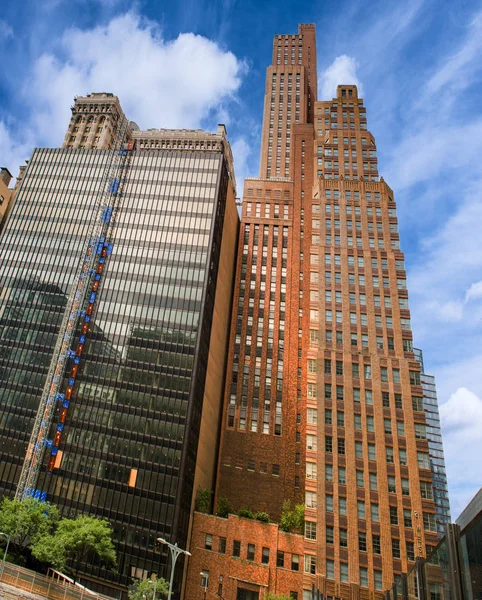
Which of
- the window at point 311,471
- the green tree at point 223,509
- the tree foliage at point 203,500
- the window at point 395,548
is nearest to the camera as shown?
the window at point 395,548

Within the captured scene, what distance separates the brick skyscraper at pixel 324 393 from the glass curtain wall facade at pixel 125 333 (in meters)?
10.3

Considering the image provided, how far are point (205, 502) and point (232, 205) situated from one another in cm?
6797

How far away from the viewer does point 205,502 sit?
74.6m

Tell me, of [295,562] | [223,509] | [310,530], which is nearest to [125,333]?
[223,509]

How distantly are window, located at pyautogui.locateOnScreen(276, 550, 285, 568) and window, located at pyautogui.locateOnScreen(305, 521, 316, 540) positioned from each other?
31.2 feet

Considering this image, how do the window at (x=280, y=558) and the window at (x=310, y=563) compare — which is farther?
the window at (x=280, y=558)

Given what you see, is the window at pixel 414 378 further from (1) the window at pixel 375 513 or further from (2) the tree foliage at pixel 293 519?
(2) the tree foliage at pixel 293 519

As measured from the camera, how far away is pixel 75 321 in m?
86.5

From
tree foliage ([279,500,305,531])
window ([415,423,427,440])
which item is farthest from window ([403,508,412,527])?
tree foliage ([279,500,305,531])

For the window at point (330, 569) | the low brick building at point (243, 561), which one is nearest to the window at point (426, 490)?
the window at point (330, 569)

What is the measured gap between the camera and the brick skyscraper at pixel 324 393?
190 feet

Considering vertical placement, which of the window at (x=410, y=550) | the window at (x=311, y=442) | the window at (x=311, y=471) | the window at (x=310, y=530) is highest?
the window at (x=311, y=442)

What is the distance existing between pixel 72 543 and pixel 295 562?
3227 centimetres

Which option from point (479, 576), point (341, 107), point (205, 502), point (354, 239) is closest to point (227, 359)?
point (205, 502)
